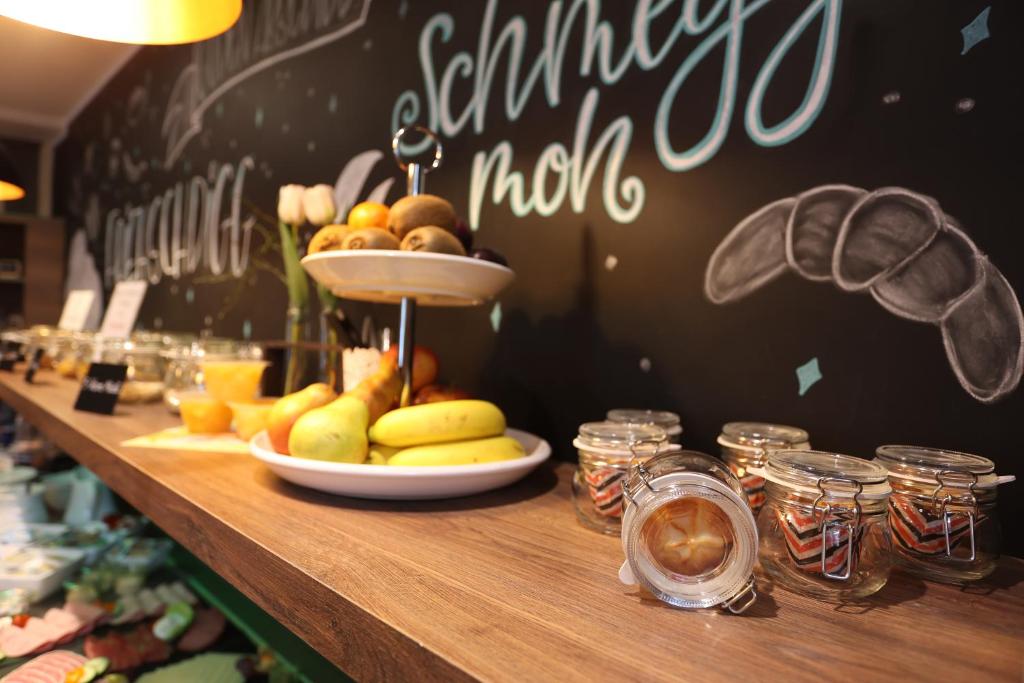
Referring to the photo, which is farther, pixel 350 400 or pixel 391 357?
pixel 391 357

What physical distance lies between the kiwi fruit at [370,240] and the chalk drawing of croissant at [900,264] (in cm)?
55

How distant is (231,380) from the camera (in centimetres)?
145

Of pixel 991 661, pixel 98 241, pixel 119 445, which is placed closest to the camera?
pixel 991 661

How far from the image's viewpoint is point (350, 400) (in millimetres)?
977

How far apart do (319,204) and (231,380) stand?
17.7 inches

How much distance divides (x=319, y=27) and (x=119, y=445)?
1460mm

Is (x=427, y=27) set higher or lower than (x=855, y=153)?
higher

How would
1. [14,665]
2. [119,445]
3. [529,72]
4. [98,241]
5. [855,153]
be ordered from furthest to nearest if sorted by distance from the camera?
[98,241]
[529,72]
[119,445]
[14,665]
[855,153]

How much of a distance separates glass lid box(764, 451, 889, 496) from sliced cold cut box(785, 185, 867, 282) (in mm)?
348

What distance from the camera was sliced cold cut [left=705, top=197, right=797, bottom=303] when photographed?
3.12 feet

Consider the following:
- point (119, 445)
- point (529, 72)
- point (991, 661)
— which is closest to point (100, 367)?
point (119, 445)

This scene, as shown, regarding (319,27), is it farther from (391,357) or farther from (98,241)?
(98,241)

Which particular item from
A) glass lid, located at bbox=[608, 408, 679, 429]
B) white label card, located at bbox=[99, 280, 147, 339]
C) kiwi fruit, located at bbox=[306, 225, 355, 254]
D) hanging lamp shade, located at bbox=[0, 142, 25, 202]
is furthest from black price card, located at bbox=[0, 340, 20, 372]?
glass lid, located at bbox=[608, 408, 679, 429]

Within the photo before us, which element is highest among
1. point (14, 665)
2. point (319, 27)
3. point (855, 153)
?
point (319, 27)
